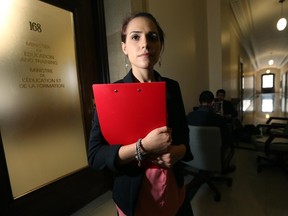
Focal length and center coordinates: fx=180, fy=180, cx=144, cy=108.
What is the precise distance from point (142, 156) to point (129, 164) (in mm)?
87

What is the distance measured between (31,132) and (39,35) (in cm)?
75

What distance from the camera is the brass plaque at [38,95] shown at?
1.24 meters

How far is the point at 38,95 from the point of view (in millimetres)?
1396

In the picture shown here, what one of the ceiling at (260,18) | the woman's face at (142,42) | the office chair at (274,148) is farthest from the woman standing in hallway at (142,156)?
the ceiling at (260,18)

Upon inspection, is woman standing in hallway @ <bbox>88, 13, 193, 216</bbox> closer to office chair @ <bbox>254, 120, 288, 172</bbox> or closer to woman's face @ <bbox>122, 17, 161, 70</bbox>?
woman's face @ <bbox>122, 17, 161, 70</bbox>

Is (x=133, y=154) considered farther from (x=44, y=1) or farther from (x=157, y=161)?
(x=44, y=1)

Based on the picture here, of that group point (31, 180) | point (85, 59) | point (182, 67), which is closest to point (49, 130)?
point (31, 180)

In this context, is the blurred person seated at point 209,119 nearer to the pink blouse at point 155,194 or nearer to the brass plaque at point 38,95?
the brass plaque at point 38,95

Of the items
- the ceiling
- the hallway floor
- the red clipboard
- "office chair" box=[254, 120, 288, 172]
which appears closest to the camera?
the red clipboard

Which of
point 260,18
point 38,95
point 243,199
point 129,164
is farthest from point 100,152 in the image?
point 260,18

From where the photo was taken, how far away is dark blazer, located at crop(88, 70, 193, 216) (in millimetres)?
547

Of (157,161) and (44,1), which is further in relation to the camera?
(44,1)

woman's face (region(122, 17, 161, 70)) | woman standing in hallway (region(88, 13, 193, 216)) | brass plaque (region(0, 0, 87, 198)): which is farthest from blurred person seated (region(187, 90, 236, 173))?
woman's face (region(122, 17, 161, 70))

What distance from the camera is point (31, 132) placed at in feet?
4.46
